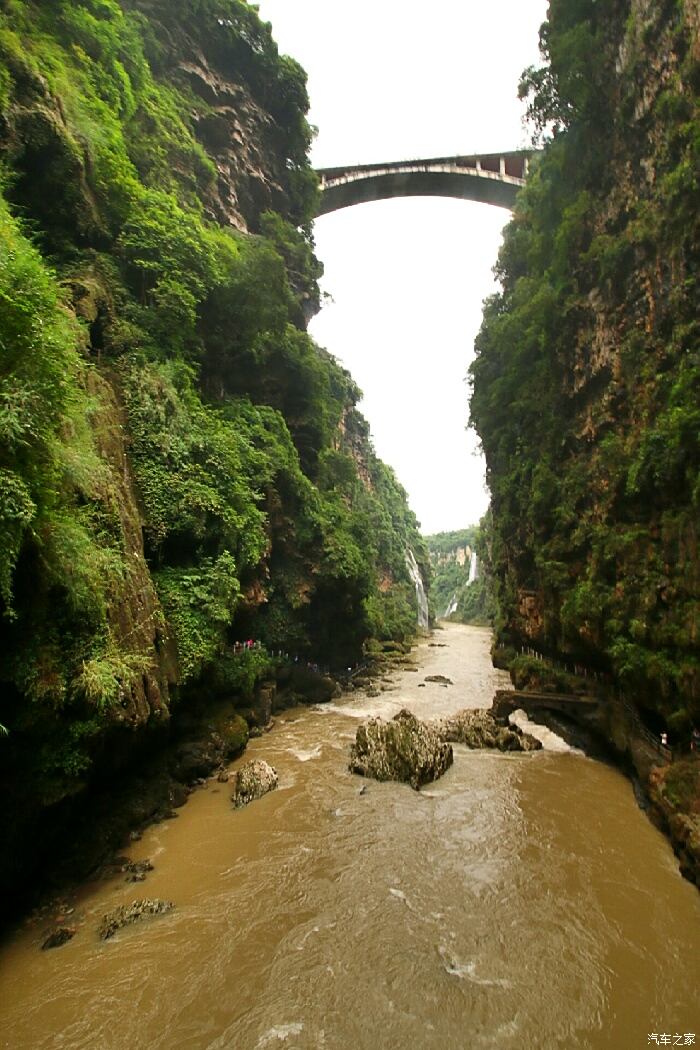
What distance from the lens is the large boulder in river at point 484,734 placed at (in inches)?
585

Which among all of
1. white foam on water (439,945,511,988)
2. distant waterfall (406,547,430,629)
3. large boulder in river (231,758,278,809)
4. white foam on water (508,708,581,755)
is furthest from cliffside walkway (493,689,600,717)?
distant waterfall (406,547,430,629)

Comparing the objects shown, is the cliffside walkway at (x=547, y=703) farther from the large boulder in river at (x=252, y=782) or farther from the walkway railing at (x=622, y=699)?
the large boulder in river at (x=252, y=782)

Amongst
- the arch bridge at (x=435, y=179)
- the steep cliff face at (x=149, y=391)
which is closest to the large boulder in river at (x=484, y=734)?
the steep cliff face at (x=149, y=391)

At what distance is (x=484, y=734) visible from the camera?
15.2m

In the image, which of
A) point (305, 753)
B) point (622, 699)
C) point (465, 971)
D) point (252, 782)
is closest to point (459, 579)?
point (622, 699)

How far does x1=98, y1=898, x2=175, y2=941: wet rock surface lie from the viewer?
665cm

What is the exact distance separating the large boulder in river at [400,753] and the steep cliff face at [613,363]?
17.2ft

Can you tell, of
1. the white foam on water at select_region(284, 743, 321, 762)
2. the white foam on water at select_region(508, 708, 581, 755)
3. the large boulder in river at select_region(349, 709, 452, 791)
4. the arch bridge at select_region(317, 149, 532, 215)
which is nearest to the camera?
the large boulder in river at select_region(349, 709, 452, 791)

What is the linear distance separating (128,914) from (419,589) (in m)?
60.1

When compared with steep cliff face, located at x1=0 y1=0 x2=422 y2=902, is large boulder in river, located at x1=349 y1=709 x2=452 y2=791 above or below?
below

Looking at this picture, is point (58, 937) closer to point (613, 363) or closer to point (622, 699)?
point (622, 699)

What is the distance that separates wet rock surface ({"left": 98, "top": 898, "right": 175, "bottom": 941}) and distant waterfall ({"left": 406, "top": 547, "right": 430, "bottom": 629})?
53136mm

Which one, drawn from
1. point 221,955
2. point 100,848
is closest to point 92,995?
point 221,955

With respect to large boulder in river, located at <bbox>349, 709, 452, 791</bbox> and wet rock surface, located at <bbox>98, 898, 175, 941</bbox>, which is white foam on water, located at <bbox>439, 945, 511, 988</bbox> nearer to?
wet rock surface, located at <bbox>98, 898, 175, 941</bbox>
